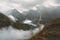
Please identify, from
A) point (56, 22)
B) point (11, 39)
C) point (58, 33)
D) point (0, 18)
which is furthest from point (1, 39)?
point (0, 18)

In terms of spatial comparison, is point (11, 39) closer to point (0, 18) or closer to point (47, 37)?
point (47, 37)

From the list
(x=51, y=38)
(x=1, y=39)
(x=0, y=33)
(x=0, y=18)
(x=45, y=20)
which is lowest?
(x=51, y=38)

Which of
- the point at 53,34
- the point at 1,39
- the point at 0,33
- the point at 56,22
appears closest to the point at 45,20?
the point at 53,34

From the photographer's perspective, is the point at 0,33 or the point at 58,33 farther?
the point at 0,33

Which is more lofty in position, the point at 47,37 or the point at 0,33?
the point at 0,33

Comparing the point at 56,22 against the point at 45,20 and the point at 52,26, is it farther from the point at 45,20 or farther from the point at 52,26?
the point at 45,20

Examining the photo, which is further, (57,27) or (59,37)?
(57,27)

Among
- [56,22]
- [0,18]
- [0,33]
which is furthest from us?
[0,18]

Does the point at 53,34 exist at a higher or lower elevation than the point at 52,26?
lower

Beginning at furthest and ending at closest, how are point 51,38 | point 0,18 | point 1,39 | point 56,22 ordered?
point 0,18, point 1,39, point 56,22, point 51,38

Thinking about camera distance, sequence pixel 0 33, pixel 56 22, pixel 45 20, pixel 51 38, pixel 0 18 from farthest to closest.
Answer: pixel 0 18 → pixel 0 33 → pixel 56 22 → pixel 45 20 → pixel 51 38
